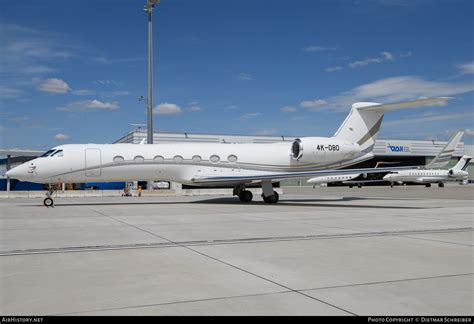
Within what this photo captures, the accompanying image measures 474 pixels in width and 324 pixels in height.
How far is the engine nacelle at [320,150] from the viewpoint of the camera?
2238 cm

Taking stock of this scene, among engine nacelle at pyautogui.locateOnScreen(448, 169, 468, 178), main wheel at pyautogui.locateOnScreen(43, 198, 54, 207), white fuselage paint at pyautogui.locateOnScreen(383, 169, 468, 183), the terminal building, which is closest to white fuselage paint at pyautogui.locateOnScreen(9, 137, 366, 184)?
main wheel at pyautogui.locateOnScreen(43, 198, 54, 207)

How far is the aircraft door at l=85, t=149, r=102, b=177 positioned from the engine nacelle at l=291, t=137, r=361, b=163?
9237mm

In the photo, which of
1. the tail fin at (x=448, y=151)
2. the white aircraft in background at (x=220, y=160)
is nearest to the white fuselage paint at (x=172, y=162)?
the white aircraft in background at (x=220, y=160)

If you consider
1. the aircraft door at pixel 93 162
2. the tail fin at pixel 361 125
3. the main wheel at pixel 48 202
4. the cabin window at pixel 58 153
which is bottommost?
the main wheel at pixel 48 202

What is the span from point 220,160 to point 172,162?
91.1 inches

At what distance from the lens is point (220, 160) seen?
2194 centimetres

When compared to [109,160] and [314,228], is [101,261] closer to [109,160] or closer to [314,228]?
[314,228]

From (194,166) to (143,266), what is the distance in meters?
15.1

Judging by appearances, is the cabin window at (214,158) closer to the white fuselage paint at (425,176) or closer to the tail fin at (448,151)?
the tail fin at (448,151)

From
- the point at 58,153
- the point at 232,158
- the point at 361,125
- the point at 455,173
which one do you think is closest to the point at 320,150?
the point at 361,125

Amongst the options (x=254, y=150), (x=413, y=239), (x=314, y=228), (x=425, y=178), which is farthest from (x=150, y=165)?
(x=425, y=178)

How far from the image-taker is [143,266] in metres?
6.46

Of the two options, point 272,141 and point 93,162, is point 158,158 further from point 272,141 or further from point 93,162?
point 272,141

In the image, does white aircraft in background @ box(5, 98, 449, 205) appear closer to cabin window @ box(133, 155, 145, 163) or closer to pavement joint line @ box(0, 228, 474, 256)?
cabin window @ box(133, 155, 145, 163)
